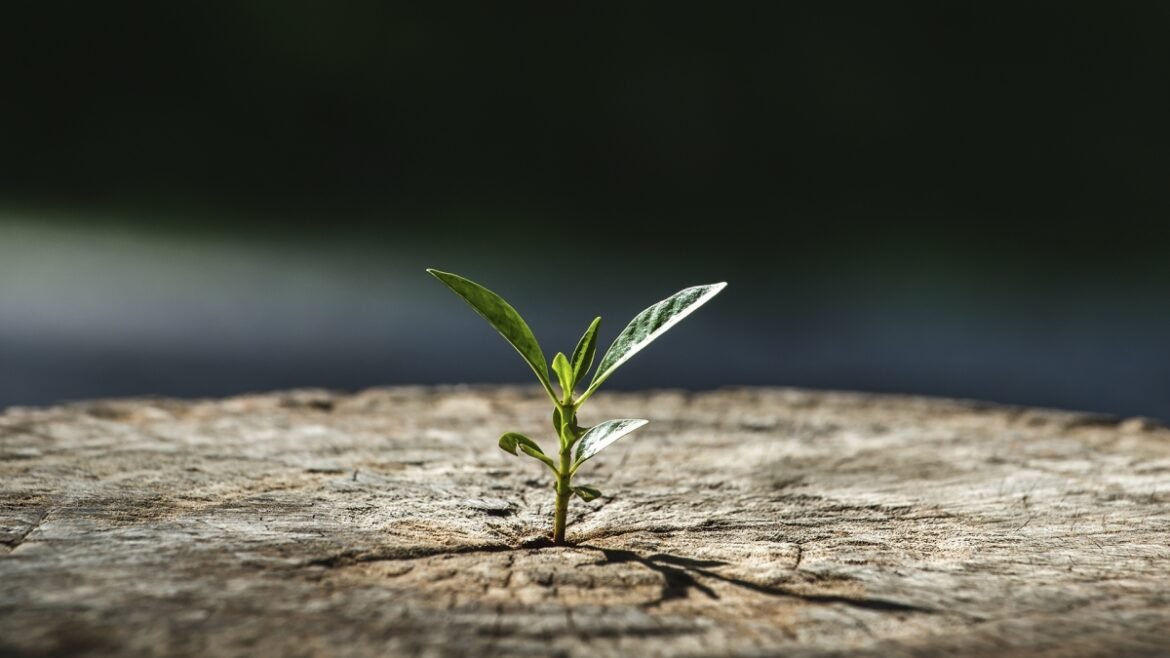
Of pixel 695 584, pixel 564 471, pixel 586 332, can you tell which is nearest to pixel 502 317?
pixel 586 332

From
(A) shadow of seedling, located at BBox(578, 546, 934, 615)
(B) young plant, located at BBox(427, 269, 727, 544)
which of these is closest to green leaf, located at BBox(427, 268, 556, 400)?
(B) young plant, located at BBox(427, 269, 727, 544)

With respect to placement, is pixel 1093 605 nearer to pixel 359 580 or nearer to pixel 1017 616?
pixel 1017 616

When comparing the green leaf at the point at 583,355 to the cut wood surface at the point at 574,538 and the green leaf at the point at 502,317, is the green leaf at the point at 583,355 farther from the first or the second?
the cut wood surface at the point at 574,538

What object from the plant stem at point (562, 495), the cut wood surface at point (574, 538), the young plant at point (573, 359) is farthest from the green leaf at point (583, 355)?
the cut wood surface at point (574, 538)

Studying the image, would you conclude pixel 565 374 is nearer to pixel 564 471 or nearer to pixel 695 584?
pixel 564 471

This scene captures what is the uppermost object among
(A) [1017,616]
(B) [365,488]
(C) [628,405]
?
(C) [628,405]

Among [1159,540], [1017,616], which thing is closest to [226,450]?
[1017,616]

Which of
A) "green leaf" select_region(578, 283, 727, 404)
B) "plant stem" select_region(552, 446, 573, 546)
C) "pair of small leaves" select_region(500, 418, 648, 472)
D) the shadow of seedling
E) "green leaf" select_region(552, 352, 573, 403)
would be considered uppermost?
"green leaf" select_region(578, 283, 727, 404)

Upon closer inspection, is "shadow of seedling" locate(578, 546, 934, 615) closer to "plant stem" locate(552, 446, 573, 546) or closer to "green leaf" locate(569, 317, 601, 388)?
"plant stem" locate(552, 446, 573, 546)

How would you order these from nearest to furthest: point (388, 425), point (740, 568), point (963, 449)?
point (740, 568), point (963, 449), point (388, 425)
